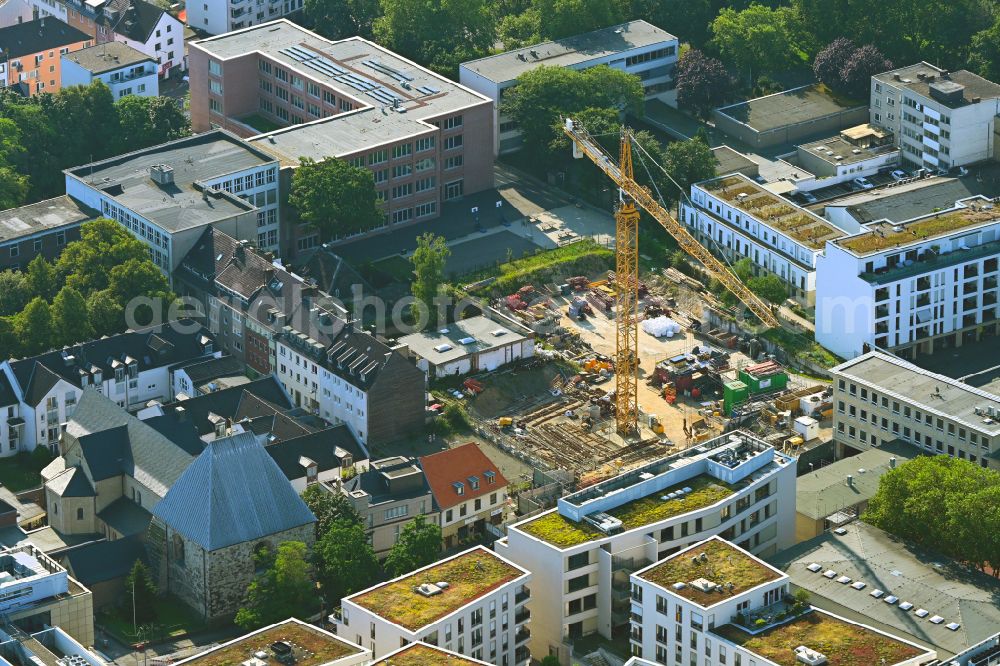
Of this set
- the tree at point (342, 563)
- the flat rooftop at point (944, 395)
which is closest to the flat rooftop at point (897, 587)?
the flat rooftop at point (944, 395)

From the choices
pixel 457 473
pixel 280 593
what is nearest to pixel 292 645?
pixel 280 593

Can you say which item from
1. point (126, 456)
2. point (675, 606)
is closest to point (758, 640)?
point (675, 606)

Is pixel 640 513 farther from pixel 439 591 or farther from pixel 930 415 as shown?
pixel 930 415

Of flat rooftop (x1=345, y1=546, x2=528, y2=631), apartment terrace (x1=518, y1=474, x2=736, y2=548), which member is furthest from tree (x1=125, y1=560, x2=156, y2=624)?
apartment terrace (x1=518, y1=474, x2=736, y2=548)

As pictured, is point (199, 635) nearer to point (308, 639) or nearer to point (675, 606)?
point (308, 639)

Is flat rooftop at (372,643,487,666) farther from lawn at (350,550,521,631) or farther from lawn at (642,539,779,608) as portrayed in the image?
lawn at (642,539,779,608)
